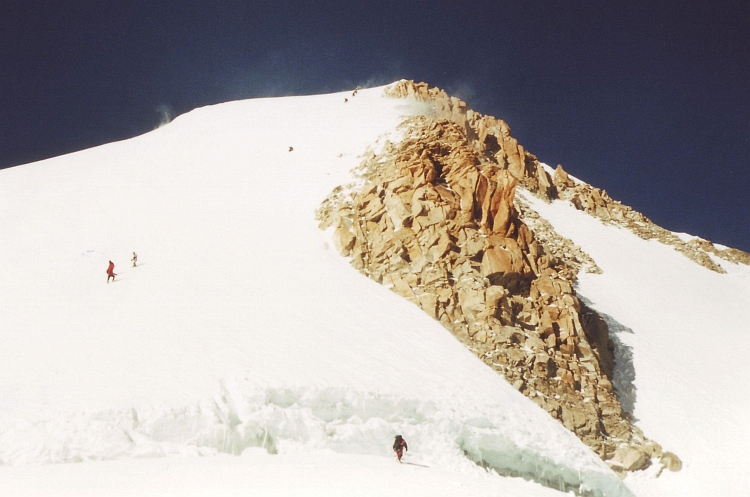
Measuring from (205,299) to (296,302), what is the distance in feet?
12.2

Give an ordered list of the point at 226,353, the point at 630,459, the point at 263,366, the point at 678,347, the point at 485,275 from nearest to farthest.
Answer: the point at 263,366 → the point at 226,353 → the point at 630,459 → the point at 485,275 → the point at 678,347

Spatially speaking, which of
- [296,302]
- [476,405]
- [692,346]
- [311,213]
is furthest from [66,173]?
[692,346]

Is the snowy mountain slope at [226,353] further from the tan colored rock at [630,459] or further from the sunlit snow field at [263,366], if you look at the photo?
the tan colored rock at [630,459]

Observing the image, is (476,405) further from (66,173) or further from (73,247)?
(66,173)

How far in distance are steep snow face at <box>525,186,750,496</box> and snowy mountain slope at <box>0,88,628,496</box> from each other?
682 centimetres

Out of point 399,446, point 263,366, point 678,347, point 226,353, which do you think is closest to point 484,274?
point 399,446

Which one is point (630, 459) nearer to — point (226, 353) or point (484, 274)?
point (484, 274)

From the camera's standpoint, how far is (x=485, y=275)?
24141 mm

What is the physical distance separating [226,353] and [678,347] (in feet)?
88.4

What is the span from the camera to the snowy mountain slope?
1284 cm

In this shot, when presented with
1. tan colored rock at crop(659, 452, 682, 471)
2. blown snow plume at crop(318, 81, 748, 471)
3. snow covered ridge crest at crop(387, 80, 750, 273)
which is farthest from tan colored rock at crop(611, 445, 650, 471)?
snow covered ridge crest at crop(387, 80, 750, 273)

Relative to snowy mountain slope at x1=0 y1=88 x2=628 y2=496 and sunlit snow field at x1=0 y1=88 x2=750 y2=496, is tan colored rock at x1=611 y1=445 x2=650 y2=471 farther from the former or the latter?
snowy mountain slope at x1=0 y1=88 x2=628 y2=496

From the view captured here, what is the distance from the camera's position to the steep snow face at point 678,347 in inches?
849

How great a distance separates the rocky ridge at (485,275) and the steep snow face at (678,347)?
130 centimetres
